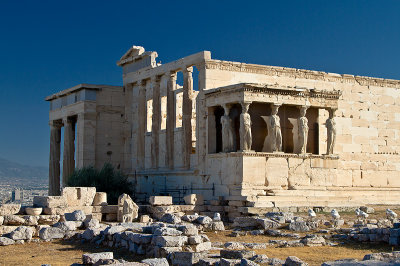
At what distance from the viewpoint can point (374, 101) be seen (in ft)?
84.8

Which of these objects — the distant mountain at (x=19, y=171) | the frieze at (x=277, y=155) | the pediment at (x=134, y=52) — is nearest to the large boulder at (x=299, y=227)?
the frieze at (x=277, y=155)

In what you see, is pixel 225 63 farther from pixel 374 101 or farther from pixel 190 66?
pixel 374 101

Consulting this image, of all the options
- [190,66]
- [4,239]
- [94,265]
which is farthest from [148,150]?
[94,265]

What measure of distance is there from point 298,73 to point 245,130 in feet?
15.4

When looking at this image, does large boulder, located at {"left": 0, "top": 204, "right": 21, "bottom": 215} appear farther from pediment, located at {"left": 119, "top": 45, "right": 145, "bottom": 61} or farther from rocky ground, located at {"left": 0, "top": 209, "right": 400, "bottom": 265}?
pediment, located at {"left": 119, "top": 45, "right": 145, "bottom": 61}

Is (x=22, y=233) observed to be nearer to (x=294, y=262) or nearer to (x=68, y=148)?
(x=294, y=262)

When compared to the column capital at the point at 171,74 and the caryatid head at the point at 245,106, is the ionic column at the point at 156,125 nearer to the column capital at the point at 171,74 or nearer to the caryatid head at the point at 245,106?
the column capital at the point at 171,74

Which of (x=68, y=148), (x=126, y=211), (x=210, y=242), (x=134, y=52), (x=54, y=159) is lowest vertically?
(x=210, y=242)

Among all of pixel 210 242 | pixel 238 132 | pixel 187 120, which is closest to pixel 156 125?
pixel 187 120

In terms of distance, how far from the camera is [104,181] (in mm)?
24234

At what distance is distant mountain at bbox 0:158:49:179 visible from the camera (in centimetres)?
15575

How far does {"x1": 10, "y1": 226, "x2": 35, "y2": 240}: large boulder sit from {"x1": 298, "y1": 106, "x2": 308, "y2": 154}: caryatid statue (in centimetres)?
989

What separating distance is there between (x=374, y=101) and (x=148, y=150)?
8.73 m

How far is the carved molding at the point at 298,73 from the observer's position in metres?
22.6
